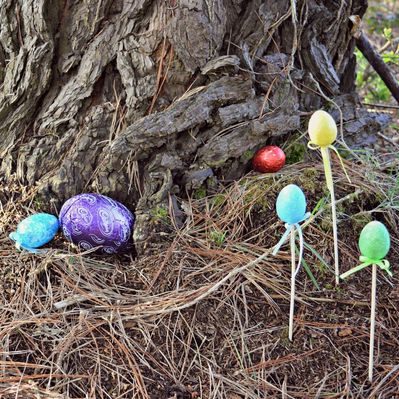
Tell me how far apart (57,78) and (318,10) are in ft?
3.74

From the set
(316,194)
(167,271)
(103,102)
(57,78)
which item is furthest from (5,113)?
(316,194)

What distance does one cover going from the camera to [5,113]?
212cm

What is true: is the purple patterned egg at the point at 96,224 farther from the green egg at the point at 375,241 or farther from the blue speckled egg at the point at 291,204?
the green egg at the point at 375,241

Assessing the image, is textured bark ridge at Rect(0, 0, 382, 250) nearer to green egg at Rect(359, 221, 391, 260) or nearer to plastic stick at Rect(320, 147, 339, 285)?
plastic stick at Rect(320, 147, 339, 285)

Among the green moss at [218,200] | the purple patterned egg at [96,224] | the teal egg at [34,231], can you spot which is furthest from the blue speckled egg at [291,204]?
the teal egg at [34,231]

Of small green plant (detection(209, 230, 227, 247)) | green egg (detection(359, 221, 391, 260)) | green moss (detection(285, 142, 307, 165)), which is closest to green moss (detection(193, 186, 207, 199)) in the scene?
small green plant (detection(209, 230, 227, 247))

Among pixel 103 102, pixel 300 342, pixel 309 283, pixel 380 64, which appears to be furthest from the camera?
pixel 380 64

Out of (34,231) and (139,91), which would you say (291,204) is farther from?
(34,231)

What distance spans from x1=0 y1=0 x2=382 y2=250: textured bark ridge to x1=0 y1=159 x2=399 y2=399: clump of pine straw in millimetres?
183

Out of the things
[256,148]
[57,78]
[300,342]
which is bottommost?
[300,342]

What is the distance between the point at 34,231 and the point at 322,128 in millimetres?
1093

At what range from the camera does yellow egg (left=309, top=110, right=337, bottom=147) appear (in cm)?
155

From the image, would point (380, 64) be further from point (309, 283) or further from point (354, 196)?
point (309, 283)

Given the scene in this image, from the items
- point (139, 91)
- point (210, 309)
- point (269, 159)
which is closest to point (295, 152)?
point (269, 159)
